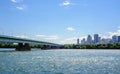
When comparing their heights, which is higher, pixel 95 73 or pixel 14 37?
pixel 14 37

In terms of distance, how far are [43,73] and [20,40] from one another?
145870 millimetres

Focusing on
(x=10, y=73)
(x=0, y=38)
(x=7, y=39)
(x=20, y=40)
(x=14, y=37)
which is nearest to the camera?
(x=10, y=73)

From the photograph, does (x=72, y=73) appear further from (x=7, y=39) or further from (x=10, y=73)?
(x=7, y=39)

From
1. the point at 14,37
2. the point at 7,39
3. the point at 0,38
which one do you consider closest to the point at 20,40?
the point at 14,37

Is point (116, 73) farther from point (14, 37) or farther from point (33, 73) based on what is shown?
point (14, 37)

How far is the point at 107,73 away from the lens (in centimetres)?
4838

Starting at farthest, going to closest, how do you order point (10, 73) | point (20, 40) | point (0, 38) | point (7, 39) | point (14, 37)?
1. point (20, 40)
2. point (14, 37)
3. point (7, 39)
4. point (0, 38)
5. point (10, 73)

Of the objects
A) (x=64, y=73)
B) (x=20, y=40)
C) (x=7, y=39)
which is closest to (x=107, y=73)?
(x=64, y=73)

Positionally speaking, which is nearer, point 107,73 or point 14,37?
point 107,73

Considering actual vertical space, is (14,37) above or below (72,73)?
above

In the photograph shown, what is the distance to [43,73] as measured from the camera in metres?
47.7

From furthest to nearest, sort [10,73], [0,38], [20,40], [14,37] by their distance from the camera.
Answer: [20,40] → [14,37] → [0,38] → [10,73]

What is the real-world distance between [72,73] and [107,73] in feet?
20.0

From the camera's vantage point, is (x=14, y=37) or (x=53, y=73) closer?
(x=53, y=73)
